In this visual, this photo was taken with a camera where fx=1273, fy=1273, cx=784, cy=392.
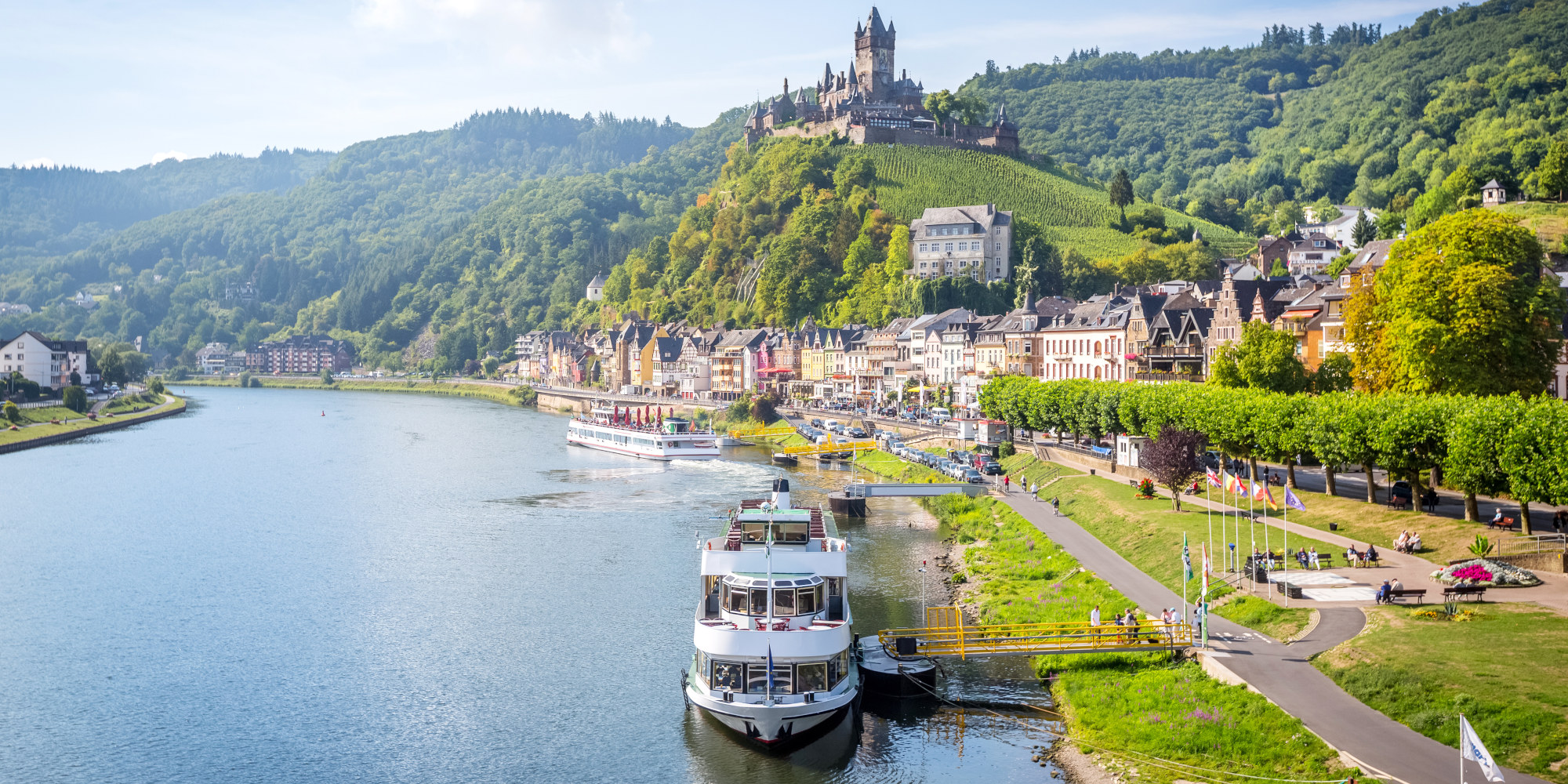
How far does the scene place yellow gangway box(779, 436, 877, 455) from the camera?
89688 mm

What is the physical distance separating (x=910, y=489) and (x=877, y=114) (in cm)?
12194

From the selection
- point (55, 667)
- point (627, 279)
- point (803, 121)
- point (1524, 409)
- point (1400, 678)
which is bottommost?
point (55, 667)

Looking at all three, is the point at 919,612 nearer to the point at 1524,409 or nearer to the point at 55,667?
the point at 1524,409

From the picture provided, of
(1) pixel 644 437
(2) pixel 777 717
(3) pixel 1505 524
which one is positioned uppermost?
(3) pixel 1505 524

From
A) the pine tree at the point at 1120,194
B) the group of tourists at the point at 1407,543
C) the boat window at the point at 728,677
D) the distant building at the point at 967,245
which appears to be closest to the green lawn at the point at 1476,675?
the group of tourists at the point at 1407,543

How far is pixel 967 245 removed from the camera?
13588 centimetres

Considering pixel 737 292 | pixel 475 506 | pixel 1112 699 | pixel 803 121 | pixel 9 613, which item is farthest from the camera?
pixel 803 121

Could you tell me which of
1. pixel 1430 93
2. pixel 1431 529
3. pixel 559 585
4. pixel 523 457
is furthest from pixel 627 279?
pixel 1431 529

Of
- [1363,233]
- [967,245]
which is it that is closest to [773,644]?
[1363,233]

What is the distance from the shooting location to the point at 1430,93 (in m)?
176

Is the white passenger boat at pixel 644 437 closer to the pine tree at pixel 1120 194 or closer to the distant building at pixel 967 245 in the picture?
the distant building at pixel 967 245

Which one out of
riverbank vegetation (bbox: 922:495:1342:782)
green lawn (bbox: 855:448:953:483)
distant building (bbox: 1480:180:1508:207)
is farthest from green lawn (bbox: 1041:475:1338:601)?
distant building (bbox: 1480:180:1508:207)

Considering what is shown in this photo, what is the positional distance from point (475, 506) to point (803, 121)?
437 feet

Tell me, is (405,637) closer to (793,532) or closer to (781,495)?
(781,495)
